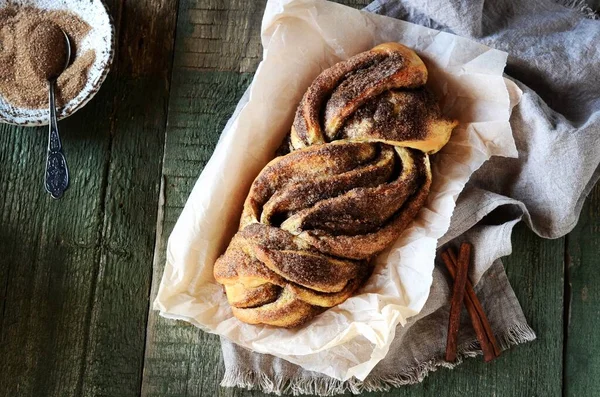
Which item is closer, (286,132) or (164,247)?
(286,132)

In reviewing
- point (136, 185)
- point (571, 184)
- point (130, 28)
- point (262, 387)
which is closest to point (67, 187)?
point (136, 185)

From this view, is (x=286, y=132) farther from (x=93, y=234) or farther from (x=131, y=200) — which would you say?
(x=93, y=234)

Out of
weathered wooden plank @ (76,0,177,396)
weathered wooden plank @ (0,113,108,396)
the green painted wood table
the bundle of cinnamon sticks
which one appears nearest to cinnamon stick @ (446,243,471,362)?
the bundle of cinnamon sticks

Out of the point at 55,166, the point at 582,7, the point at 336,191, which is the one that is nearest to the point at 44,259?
the point at 55,166

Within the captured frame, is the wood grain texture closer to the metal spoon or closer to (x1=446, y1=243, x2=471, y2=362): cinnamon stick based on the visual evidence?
the metal spoon

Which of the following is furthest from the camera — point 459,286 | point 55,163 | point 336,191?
point 55,163

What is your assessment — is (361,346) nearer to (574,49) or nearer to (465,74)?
(465,74)

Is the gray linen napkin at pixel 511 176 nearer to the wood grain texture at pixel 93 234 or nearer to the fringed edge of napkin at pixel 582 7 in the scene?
the fringed edge of napkin at pixel 582 7
